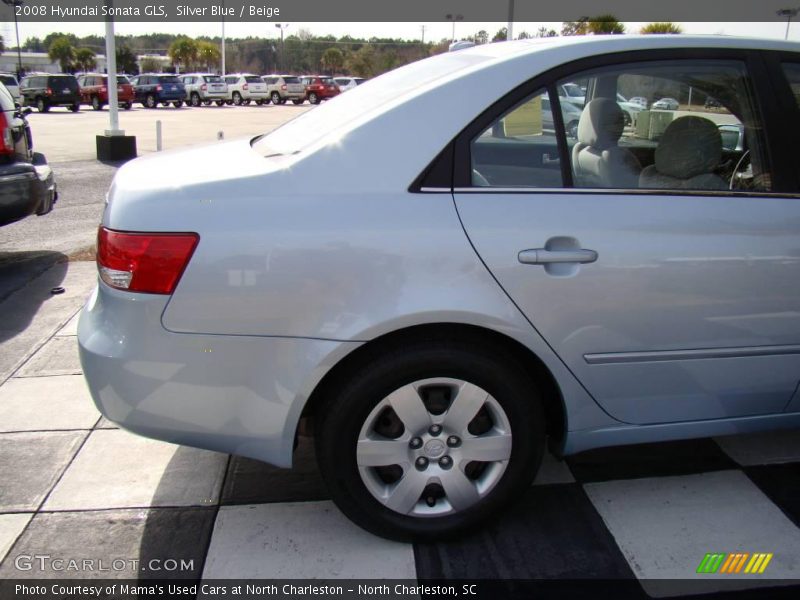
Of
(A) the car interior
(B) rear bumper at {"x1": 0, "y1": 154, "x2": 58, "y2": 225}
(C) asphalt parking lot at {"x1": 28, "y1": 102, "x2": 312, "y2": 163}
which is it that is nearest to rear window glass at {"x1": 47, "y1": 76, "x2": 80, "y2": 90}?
(C) asphalt parking lot at {"x1": 28, "y1": 102, "x2": 312, "y2": 163}

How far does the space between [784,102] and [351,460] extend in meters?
2.09

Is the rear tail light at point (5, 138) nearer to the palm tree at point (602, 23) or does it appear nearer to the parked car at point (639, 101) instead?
the parked car at point (639, 101)

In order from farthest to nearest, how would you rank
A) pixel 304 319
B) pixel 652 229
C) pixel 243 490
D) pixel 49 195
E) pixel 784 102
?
1. pixel 49 195
2. pixel 243 490
3. pixel 784 102
4. pixel 652 229
5. pixel 304 319

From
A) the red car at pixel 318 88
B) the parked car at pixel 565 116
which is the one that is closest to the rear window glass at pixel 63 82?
the red car at pixel 318 88

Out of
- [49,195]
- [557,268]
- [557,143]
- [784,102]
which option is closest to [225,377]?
[557,268]

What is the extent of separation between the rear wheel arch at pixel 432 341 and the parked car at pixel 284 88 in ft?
142

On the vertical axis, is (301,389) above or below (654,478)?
above

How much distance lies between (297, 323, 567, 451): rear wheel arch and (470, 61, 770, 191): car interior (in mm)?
524

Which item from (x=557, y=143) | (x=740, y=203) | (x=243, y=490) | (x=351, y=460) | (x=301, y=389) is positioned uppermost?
(x=557, y=143)

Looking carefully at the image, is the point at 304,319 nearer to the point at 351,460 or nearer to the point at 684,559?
the point at 351,460

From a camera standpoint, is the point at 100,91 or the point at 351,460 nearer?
the point at 351,460

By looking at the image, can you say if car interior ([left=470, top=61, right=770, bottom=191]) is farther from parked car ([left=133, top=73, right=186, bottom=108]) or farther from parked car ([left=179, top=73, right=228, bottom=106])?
parked car ([left=179, top=73, right=228, bottom=106])

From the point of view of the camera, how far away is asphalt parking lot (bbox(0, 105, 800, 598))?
2.55 metres

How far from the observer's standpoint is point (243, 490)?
9.93 ft
